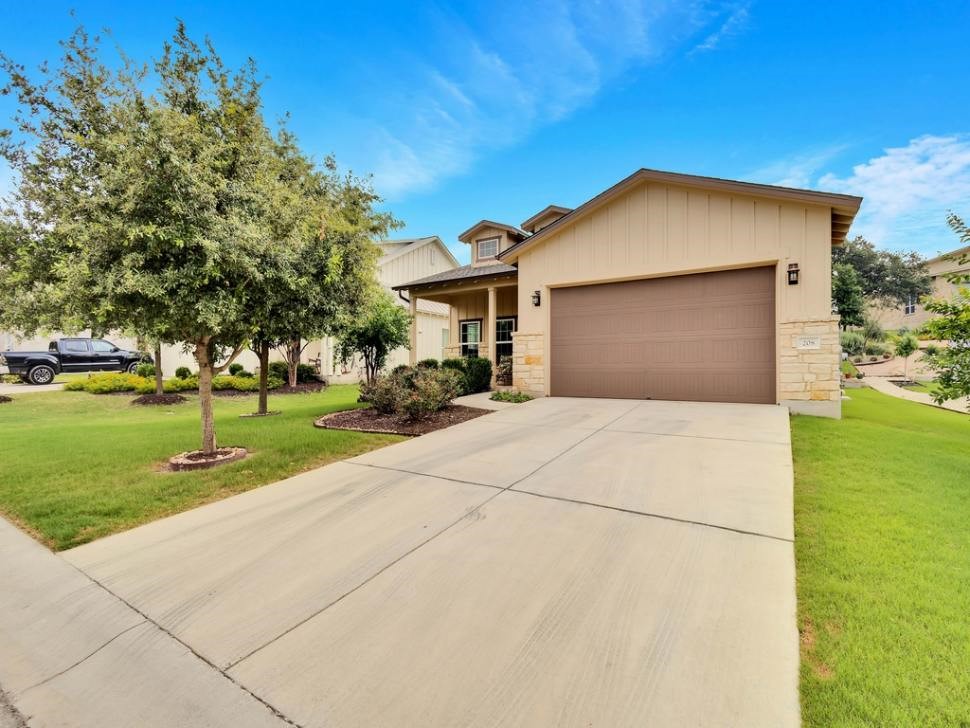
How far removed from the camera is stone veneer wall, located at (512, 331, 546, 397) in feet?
33.3

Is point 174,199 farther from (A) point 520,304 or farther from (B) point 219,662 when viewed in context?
(A) point 520,304

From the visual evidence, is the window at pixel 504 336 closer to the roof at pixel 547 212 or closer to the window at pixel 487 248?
the window at pixel 487 248

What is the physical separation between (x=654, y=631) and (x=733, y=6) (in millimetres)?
12838

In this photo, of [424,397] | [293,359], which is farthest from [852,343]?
[293,359]

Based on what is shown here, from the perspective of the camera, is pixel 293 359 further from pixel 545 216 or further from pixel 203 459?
pixel 203 459

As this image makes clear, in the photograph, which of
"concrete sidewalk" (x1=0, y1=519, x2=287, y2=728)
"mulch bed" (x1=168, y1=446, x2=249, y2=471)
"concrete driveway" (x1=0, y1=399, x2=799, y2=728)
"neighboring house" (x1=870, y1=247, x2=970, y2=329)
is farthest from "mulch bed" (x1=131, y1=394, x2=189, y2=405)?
"neighboring house" (x1=870, y1=247, x2=970, y2=329)

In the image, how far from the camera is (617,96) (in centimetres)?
Answer: 1334

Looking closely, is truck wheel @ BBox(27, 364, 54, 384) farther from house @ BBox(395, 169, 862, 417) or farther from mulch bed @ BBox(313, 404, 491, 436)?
house @ BBox(395, 169, 862, 417)

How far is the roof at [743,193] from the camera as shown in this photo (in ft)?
23.1

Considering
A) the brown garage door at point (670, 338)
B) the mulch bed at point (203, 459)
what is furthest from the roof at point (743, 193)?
the mulch bed at point (203, 459)

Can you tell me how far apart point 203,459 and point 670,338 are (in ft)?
27.7

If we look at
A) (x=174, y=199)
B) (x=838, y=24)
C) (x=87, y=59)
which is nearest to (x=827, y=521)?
(x=174, y=199)

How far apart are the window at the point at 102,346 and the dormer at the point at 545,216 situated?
736 inches

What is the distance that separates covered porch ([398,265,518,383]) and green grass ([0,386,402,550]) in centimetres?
509
